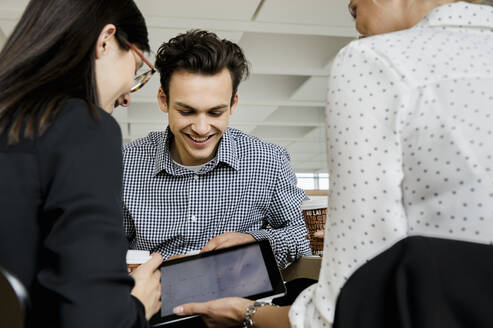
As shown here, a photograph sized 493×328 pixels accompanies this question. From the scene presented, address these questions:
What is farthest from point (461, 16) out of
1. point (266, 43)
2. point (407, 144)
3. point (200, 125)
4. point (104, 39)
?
point (266, 43)

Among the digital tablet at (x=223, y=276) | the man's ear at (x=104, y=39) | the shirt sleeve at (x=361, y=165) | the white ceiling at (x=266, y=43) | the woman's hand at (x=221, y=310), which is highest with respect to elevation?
the white ceiling at (x=266, y=43)

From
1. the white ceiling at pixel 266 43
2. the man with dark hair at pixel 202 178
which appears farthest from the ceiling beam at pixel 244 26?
the man with dark hair at pixel 202 178

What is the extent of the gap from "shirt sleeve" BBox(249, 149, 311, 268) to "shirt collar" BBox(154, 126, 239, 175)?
0.67 ft

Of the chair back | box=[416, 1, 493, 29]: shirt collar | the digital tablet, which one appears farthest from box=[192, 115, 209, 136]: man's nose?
the chair back

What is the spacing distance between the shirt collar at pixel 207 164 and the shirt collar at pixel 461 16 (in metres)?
1.05

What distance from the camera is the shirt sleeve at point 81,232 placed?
0.60m

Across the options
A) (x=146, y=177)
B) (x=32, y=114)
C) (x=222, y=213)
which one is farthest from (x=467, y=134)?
(x=146, y=177)

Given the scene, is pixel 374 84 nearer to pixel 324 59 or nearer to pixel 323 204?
pixel 323 204

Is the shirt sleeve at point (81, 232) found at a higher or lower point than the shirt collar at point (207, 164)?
lower

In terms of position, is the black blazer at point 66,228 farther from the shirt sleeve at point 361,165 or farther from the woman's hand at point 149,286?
the shirt sleeve at point 361,165

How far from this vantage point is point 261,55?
495 cm

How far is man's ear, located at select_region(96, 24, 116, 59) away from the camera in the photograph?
2.77ft

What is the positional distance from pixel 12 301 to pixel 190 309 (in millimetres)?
625

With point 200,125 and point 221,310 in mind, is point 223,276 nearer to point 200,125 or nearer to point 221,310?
point 221,310
